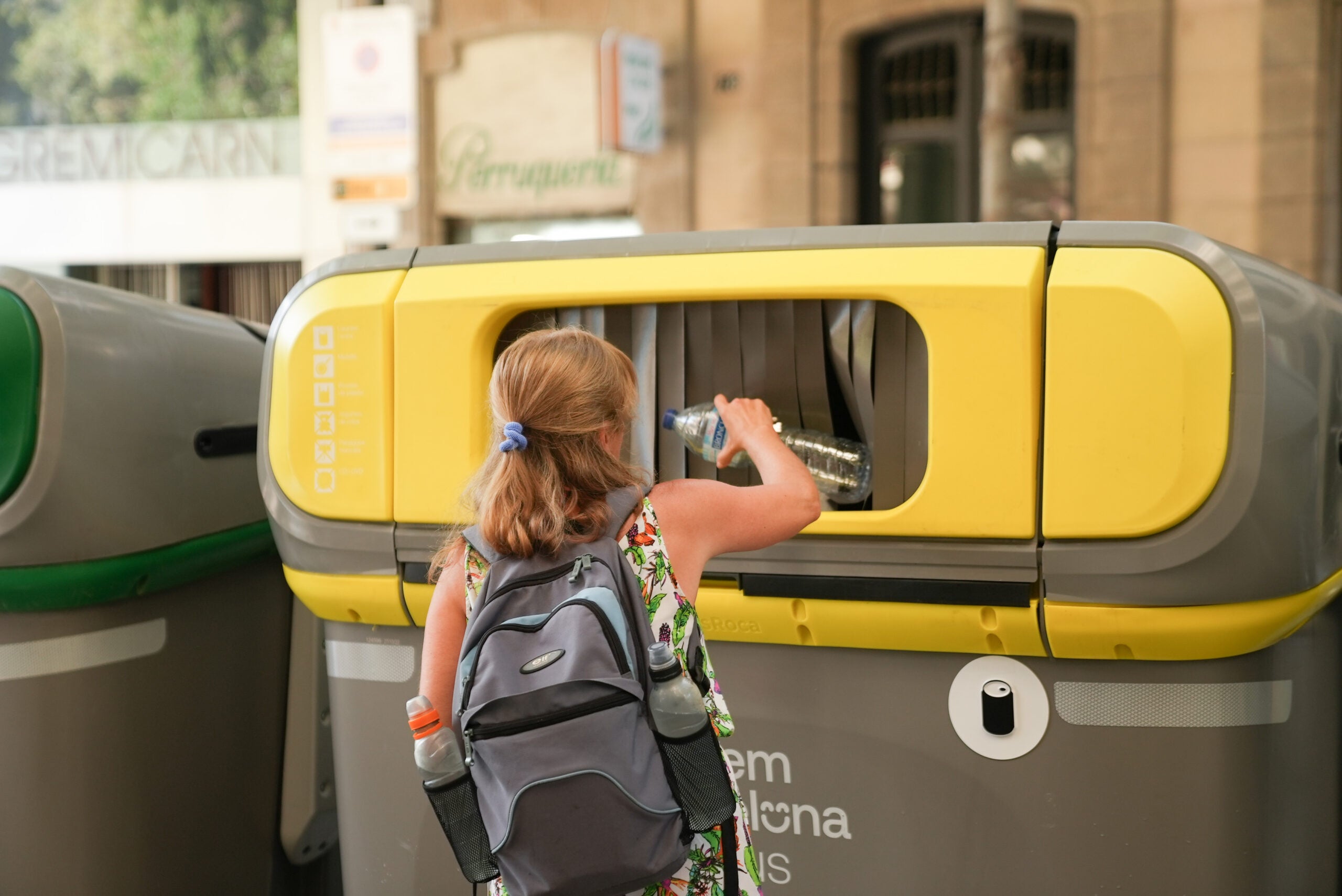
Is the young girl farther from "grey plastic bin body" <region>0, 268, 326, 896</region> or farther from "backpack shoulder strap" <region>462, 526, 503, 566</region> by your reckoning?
"grey plastic bin body" <region>0, 268, 326, 896</region>

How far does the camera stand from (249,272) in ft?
44.5

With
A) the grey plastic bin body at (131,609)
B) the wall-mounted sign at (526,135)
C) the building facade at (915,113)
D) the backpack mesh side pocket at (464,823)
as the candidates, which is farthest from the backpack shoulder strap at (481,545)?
the wall-mounted sign at (526,135)

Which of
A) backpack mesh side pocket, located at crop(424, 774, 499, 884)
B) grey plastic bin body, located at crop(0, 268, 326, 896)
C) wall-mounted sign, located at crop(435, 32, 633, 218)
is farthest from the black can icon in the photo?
wall-mounted sign, located at crop(435, 32, 633, 218)

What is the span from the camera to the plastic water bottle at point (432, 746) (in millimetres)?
1391

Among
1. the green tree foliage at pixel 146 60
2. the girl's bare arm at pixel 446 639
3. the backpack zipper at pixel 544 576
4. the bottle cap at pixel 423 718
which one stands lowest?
the bottle cap at pixel 423 718

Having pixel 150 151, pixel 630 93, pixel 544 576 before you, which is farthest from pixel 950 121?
pixel 544 576

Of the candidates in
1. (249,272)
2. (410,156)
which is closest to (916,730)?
(410,156)

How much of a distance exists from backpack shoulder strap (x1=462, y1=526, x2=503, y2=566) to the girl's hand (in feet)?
1.31

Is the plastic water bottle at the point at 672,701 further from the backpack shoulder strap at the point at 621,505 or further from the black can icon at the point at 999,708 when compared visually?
the black can icon at the point at 999,708

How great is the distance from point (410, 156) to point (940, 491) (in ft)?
24.0

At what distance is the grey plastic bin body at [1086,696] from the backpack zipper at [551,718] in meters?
0.49

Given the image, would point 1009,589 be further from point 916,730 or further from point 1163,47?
point 1163,47

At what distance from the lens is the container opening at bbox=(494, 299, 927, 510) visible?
1.80 m

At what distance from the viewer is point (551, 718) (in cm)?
132
